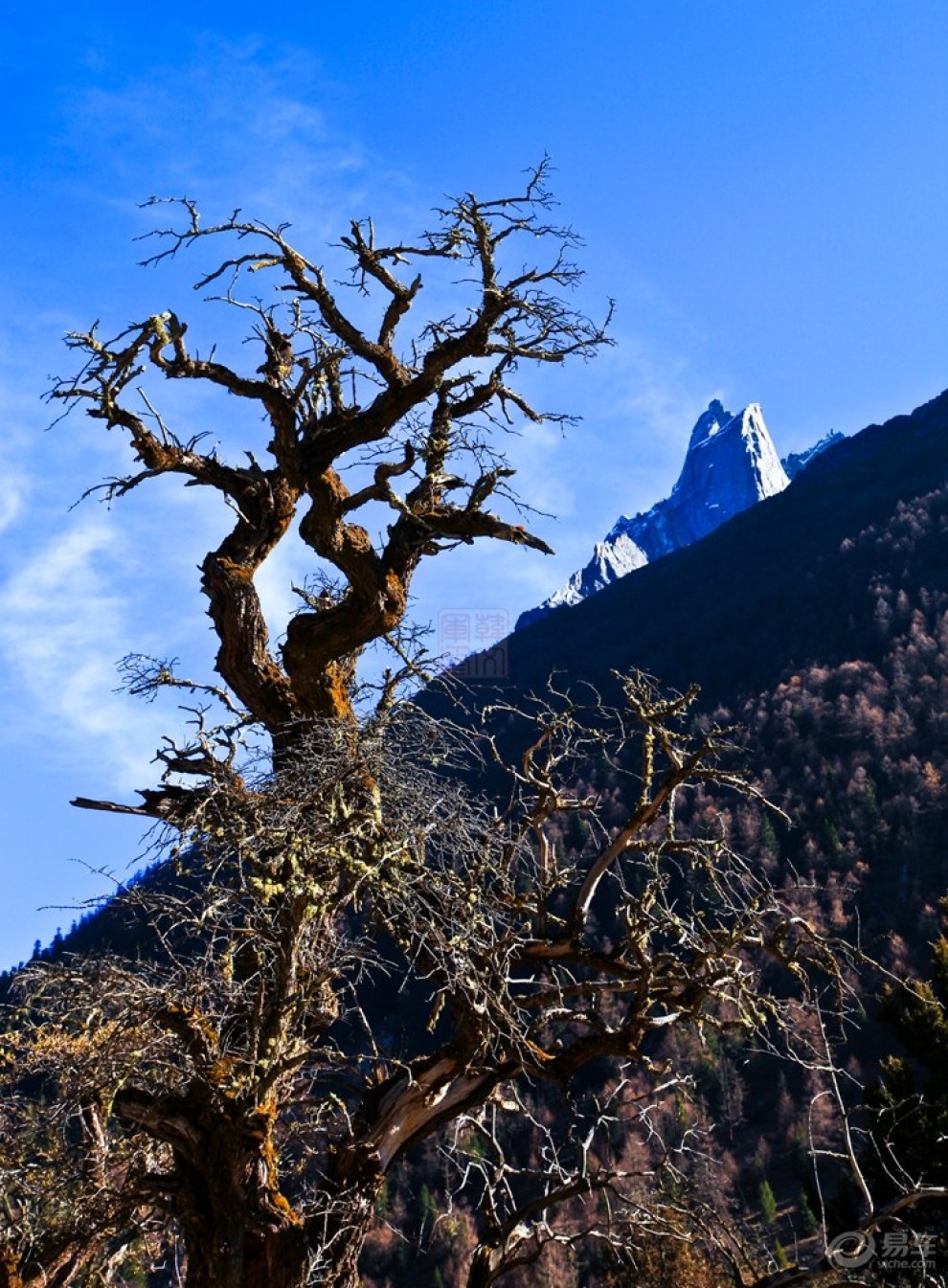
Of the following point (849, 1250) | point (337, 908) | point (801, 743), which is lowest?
point (849, 1250)

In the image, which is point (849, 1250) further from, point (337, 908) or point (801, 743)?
point (801, 743)

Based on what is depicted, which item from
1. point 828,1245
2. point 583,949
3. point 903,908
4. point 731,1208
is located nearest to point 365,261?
point 583,949

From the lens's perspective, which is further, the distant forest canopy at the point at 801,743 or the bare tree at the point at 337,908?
the distant forest canopy at the point at 801,743

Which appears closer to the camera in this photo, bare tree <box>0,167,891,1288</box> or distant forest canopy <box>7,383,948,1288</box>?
bare tree <box>0,167,891,1288</box>

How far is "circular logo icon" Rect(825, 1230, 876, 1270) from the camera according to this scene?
454 centimetres

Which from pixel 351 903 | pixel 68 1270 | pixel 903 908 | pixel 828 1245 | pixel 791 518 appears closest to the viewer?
pixel 828 1245

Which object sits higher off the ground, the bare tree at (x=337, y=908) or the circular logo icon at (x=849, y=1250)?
the bare tree at (x=337, y=908)

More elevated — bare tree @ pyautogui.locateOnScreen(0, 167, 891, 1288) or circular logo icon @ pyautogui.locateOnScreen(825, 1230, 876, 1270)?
bare tree @ pyautogui.locateOnScreen(0, 167, 891, 1288)

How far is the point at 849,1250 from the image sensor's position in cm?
474

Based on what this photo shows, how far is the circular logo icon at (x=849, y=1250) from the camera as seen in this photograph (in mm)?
4535

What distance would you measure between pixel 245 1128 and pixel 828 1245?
2572 millimetres

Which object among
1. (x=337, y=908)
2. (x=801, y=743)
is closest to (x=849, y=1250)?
(x=337, y=908)

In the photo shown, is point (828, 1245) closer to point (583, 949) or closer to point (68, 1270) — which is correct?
point (583, 949)

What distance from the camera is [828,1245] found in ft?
15.5
